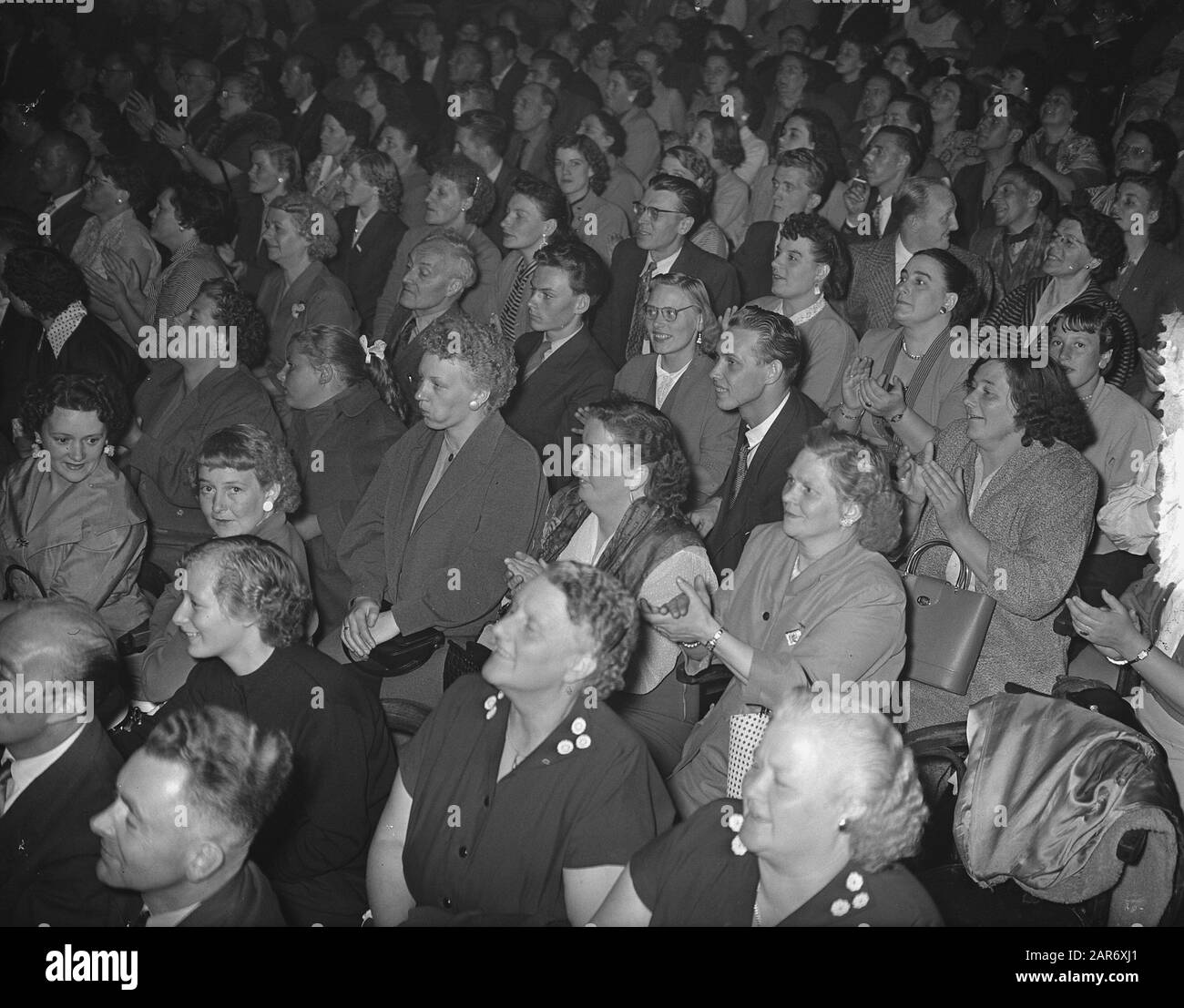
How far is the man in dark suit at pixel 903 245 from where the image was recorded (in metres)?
5.27

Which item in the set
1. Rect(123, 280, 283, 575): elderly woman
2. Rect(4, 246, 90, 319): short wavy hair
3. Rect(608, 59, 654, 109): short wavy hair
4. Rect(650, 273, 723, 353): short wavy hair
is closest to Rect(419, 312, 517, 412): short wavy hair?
Rect(123, 280, 283, 575): elderly woman

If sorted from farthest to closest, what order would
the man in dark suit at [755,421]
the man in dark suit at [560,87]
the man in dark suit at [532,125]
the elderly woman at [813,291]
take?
1. the man in dark suit at [560,87]
2. the man in dark suit at [532,125]
3. the elderly woman at [813,291]
4. the man in dark suit at [755,421]

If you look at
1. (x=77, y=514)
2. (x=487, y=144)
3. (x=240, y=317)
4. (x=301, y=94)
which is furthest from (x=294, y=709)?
(x=301, y=94)

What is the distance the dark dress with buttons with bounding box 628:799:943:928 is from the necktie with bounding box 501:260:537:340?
3.51 meters

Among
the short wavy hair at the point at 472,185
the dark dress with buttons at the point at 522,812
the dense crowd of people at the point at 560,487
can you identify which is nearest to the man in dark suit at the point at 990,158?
the dense crowd of people at the point at 560,487

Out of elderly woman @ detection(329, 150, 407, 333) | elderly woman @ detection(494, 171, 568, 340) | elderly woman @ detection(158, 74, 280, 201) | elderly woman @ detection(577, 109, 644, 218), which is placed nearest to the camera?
elderly woman @ detection(494, 171, 568, 340)

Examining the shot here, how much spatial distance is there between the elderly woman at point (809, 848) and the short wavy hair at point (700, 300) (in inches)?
97.4

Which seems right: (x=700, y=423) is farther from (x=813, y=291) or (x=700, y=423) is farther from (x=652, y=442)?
(x=652, y=442)

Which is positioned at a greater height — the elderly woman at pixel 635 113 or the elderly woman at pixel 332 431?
the elderly woman at pixel 635 113

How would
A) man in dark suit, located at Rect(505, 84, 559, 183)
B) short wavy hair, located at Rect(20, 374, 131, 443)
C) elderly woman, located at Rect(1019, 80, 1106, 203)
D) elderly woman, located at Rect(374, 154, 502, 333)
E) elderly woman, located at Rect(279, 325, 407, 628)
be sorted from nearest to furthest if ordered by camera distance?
short wavy hair, located at Rect(20, 374, 131, 443) < elderly woman, located at Rect(279, 325, 407, 628) < elderly woman, located at Rect(374, 154, 502, 333) < elderly woman, located at Rect(1019, 80, 1106, 203) < man in dark suit, located at Rect(505, 84, 559, 183)

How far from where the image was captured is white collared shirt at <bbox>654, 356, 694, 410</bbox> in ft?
14.7

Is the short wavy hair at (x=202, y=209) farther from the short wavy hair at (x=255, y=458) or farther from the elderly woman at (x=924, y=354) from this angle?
the elderly woman at (x=924, y=354)

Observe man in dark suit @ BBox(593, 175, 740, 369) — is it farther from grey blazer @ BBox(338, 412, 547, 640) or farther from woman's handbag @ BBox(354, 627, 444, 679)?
woman's handbag @ BBox(354, 627, 444, 679)
